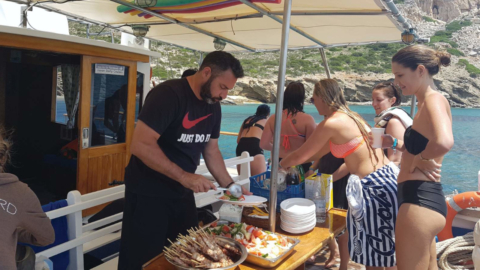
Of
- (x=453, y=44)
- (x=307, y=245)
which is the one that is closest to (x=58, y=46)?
(x=307, y=245)

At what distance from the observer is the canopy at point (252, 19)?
12.1ft

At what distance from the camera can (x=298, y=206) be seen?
2158mm

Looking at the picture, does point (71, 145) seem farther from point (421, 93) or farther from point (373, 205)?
point (421, 93)

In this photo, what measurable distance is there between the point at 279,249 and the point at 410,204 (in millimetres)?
791

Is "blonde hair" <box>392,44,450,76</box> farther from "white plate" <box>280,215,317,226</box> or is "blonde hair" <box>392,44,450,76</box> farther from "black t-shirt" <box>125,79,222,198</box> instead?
"black t-shirt" <box>125,79,222,198</box>

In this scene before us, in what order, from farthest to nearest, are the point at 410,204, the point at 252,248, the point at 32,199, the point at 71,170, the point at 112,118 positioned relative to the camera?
the point at 71,170 < the point at 112,118 < the point at 410,204 < the point at 252,248 < the point at 32,199

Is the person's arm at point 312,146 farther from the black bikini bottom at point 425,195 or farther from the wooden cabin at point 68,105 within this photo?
the wooden cabin at point 68,105

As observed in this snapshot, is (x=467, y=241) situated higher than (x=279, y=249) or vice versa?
(x=279, y=249)

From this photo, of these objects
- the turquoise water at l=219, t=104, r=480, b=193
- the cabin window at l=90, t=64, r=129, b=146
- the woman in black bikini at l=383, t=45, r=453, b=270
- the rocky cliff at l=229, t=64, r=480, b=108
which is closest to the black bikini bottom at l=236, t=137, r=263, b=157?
the cabin window at l=90, t=64, r=129, b=146

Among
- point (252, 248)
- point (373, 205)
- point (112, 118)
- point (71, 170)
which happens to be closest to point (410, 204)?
point (373, 205)

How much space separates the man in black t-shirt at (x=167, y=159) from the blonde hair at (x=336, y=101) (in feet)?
2.66

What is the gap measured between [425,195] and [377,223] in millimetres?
508

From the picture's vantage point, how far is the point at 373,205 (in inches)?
93.0

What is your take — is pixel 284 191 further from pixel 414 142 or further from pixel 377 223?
pixel 414 142
